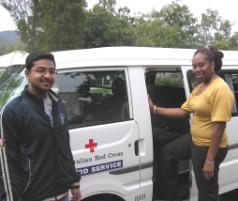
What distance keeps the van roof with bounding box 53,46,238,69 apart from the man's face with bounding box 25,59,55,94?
0.79 meters

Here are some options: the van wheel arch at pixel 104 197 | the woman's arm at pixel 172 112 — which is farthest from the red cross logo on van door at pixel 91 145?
the woman's arm at pixel 172 112

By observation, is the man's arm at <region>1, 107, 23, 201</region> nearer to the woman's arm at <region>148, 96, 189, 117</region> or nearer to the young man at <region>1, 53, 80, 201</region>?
the young man at <region>1, 53, 80, 201</region>

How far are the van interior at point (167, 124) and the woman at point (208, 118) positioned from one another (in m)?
0.63

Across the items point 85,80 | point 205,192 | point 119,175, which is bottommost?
point 205,192

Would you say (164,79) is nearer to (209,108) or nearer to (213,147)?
(209,108)

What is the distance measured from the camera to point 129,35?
90.9ft

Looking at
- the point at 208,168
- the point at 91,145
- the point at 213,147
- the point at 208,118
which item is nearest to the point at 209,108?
the point at 208,118

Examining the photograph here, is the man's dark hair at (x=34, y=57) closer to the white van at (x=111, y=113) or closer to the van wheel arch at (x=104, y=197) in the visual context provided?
the white van at (x=111, y=113)

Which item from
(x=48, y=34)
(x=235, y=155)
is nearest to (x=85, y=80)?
(x=235, y=155)

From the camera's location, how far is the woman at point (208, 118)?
393cm

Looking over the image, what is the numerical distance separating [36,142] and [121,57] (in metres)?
A: 1.60

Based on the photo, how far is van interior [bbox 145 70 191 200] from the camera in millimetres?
4853

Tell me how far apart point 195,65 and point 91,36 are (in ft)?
69.2

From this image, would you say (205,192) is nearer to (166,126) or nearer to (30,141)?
(166,126)
